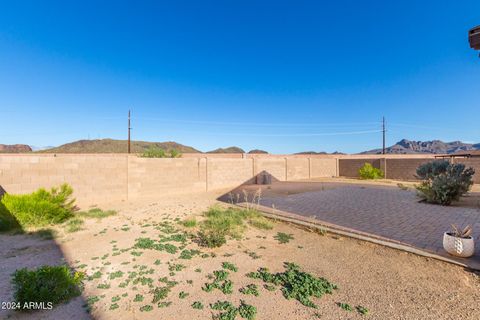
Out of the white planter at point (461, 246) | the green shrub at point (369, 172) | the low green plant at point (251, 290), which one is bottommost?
the low green plant at point (251, 290)

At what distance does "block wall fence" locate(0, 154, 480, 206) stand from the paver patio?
4352 millimetres

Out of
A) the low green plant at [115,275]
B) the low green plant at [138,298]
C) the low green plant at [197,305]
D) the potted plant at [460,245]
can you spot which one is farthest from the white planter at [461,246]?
the low green plant at [115,275]

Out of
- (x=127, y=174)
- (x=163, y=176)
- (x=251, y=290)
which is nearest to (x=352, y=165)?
(x=163, y=176)

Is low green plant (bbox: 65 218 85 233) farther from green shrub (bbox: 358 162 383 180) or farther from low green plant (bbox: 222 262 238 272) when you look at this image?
green shrub (bbox: 358 162 383 180)

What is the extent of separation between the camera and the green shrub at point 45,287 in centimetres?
253

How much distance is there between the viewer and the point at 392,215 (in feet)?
20.8

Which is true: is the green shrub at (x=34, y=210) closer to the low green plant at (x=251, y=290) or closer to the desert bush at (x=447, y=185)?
the low green plant at (x=251, y=290)

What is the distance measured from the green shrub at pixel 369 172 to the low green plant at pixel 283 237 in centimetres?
1470

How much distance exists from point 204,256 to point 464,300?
3434 mm

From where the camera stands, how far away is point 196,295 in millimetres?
2775

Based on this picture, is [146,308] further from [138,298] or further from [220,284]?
[220,284]

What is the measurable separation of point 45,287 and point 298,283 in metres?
3.02

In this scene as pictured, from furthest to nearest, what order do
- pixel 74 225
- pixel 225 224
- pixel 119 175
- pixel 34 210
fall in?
pixel 119 175, pixel 34 210, pixel 74 225, pixel 225 224

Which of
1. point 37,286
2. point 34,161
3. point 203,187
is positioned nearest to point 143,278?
point 37,286
